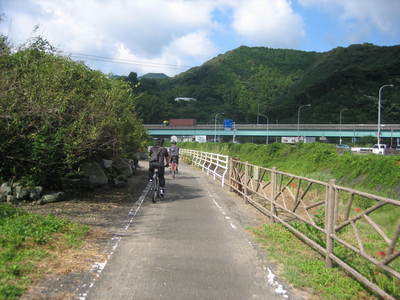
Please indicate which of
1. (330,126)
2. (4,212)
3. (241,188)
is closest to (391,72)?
(330,126)

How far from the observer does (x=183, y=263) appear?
19.4 ft

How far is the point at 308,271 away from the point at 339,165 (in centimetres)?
1248

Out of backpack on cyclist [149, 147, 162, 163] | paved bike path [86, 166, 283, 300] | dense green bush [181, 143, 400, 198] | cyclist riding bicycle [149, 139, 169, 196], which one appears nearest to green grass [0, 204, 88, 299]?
paved bike path [86, 166, 283, 300]

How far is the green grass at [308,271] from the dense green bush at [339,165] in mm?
6406

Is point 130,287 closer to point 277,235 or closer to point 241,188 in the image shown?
point 277,235

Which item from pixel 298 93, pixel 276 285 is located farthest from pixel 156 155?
pixel 298 93

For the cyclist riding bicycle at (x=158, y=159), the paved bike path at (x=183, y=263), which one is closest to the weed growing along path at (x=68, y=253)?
the paved bike path at (x=183, y=263)

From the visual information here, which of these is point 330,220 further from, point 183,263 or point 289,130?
point 289,130

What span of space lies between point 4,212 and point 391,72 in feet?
480

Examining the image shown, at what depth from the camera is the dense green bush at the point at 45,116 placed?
10172 mm

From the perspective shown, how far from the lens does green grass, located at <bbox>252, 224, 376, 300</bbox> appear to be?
16.6ft

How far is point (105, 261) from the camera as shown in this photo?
5.89 m

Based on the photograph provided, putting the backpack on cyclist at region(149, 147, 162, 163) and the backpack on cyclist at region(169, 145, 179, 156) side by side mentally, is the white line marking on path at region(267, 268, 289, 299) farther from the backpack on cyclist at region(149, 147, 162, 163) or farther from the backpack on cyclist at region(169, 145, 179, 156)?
the backpack on cyclist at region(169, 145, 179, 156)

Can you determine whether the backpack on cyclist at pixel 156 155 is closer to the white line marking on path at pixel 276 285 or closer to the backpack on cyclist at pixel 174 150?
the white line marking on path at pixel 276 285
